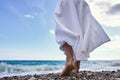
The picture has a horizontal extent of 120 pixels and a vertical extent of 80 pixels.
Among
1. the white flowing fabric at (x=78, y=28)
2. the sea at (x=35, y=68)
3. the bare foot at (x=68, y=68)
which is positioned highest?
the white flowing fabric at (x=78, y=28)

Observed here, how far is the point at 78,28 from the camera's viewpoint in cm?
616

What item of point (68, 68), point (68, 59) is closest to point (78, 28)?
point (68, 59)

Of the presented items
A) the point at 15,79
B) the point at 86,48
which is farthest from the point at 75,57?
the point at 15,79

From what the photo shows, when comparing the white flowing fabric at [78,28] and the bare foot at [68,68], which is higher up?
the white flowing fabric at [78,28]

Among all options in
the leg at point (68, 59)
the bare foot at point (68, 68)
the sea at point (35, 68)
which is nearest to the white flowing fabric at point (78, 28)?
the leg at point (68, 59)

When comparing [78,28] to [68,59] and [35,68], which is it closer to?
[68,59]

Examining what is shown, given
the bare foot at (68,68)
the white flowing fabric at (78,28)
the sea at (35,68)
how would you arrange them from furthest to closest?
the sea at (35,68) < the white flowing fabric at (78,28) < the bare foot at (68,68)

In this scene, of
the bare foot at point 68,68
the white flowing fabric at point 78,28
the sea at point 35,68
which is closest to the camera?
the bare foot at point 68,68

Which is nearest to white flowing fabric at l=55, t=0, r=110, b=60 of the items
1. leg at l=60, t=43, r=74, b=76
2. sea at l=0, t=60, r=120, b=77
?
leg at l=60, t=43, r=74, b=76

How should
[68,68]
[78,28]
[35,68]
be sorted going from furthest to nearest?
[35,68], [78,28], [68,68]

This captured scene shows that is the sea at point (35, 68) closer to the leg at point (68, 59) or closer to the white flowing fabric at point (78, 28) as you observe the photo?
the white flowing fabric at point (78, 28)

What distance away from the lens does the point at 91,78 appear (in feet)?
19.7

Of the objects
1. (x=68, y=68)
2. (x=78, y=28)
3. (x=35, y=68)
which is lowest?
(x=68, y=68)

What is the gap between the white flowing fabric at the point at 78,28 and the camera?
5.93 meters
